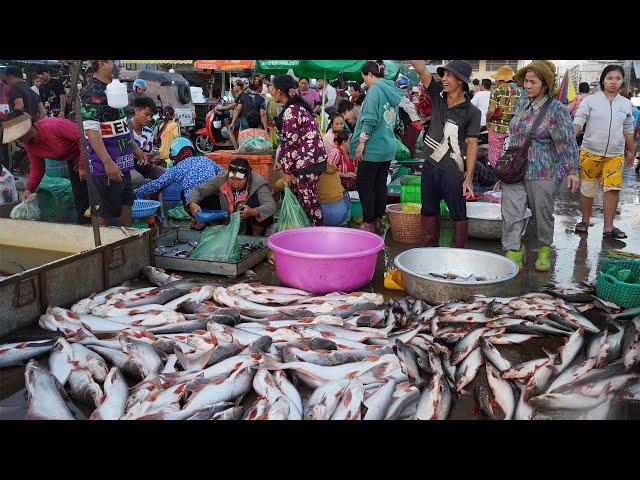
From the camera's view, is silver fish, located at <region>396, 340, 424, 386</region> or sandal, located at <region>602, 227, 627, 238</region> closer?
silver fish, located at <region>396, 340, 424, 386</region>

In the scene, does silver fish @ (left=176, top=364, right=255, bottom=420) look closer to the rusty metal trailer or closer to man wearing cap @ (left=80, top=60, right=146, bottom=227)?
the rusty metal trailer

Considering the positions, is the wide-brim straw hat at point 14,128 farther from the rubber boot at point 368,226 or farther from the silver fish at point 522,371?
the silver fish at point 522,371

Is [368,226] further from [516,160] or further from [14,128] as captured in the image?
[14,128]

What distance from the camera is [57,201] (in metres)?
7.04

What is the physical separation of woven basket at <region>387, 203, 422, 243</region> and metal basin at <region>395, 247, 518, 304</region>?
127 centimetres

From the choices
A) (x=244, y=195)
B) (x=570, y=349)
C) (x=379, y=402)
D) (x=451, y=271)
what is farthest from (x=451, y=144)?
(x=379, y=402)

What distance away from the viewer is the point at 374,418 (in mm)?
Answer: 3105

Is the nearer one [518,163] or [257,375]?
[257,375]

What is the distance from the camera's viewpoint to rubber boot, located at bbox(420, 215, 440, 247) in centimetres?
591

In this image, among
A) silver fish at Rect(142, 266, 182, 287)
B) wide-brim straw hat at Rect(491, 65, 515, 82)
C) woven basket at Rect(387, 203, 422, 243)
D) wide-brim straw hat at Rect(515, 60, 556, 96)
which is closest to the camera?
wide-brim straw hat at Rect(515, 60, 556, 96)

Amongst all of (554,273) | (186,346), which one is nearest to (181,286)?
(186,346)

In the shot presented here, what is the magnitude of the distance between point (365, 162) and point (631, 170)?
9.15 metres

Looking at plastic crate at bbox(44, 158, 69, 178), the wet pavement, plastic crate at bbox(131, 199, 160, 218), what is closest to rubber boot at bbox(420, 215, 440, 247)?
the wet pavement

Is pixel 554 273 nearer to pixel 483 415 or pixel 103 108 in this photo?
pixel 483 415
